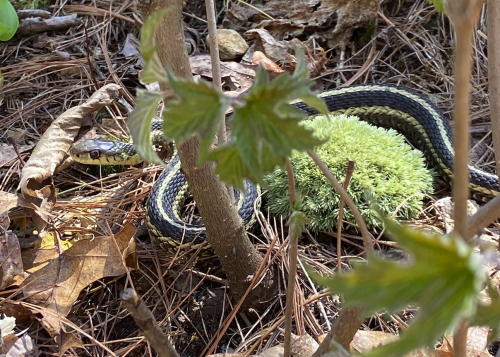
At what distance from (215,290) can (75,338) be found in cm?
61

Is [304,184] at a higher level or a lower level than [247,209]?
higher

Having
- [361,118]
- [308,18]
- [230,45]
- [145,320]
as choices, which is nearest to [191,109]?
[145,320]

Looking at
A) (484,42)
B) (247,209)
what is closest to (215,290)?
(247,209)

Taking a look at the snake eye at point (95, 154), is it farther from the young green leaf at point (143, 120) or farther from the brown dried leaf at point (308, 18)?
the young green leaf at point (143, 120)

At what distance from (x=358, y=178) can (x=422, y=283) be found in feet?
6.09

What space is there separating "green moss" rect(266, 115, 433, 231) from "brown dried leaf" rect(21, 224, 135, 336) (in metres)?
0.81

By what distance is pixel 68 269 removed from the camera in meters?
2.01

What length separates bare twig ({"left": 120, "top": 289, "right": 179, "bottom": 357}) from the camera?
0.87 m

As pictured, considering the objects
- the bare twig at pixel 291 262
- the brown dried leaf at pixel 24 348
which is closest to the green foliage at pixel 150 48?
the bare twig at pixel 291 262

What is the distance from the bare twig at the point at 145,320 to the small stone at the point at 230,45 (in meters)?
2.76

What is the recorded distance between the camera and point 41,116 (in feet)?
10.2

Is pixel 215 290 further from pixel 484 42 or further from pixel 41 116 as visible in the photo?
pixel 484 42

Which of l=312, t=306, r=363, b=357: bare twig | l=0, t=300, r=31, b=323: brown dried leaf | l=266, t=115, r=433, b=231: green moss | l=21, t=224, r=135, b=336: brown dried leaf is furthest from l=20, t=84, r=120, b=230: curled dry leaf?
l=312, t=306, r=363, b=357: bare twig

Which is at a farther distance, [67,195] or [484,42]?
[484,42]
